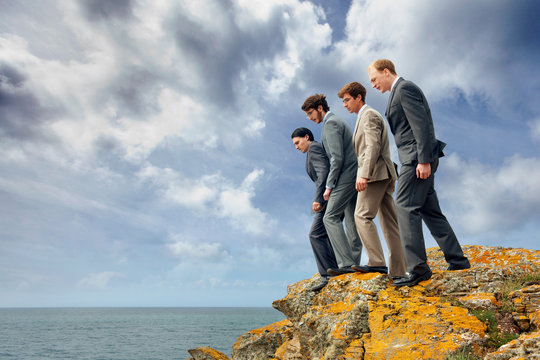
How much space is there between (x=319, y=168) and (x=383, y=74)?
1941 mm

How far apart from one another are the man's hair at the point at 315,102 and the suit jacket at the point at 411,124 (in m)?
1.48

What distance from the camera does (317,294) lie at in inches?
245

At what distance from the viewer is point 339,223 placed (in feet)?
20.1

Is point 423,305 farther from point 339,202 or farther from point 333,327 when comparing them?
point 339,202

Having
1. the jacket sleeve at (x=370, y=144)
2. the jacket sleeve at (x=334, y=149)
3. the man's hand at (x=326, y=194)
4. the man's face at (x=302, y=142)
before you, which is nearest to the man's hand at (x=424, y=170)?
the jacket sleeve at (x=370, y=144)

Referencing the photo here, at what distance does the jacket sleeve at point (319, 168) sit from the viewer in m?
6.48

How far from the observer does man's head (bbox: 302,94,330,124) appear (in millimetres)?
Answer: 6562

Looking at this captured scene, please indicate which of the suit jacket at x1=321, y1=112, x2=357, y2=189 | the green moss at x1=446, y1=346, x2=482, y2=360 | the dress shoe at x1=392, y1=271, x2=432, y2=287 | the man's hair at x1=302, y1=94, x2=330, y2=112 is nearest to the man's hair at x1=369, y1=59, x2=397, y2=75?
the suit jacket at x1=321, y1=112, x2=357, y2=189

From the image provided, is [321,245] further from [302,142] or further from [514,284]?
[514,284]

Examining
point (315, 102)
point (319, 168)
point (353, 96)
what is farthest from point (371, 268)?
point (315, 102)

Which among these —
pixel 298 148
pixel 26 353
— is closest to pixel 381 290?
pixel 298 148

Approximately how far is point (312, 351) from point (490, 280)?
259 cm

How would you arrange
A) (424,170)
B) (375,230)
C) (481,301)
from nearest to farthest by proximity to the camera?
1. (481,301)
2. (424,170)
3. (375,230)

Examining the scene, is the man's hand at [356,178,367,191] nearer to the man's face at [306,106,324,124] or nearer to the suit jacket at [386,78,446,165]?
the suit jacket at [386,78,446,165]
